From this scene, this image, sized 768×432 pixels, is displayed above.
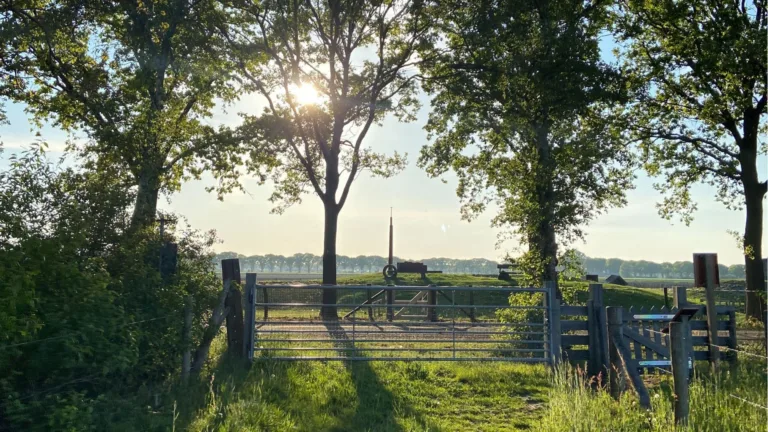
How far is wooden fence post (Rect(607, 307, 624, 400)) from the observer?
9.50 m

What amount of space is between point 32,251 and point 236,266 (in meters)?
5.02

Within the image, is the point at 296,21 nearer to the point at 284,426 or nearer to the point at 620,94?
the point at 620,94

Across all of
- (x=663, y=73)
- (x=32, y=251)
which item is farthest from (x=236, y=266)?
(x=663, y=73)

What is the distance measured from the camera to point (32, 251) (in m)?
6.50

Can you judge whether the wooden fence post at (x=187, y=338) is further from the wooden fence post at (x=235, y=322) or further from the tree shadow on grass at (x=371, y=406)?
the tree shadow on grass at (x=371, y=406)

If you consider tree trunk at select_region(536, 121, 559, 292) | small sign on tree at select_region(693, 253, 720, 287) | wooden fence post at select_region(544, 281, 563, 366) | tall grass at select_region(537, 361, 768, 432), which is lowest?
tall grass at select_region(537, 361, 768, 432)

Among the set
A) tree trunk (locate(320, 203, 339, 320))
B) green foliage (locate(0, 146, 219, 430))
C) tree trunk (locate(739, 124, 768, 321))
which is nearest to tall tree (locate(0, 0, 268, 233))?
green foliage (locate(0, 146, 219, 430))

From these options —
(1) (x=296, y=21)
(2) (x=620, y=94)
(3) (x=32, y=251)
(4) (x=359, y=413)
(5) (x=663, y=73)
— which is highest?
(1) (x=296, y=21)

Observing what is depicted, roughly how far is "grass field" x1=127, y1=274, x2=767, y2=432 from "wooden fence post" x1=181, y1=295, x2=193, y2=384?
0.27 m

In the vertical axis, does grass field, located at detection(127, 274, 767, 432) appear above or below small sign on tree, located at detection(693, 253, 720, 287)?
below

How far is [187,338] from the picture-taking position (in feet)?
29.9

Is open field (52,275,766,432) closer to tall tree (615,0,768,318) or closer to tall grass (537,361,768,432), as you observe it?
tall grass (537,361,768,432)

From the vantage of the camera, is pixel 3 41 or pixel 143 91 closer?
pixel 3 41

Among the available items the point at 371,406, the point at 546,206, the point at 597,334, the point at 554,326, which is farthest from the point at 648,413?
the point at 546,206
